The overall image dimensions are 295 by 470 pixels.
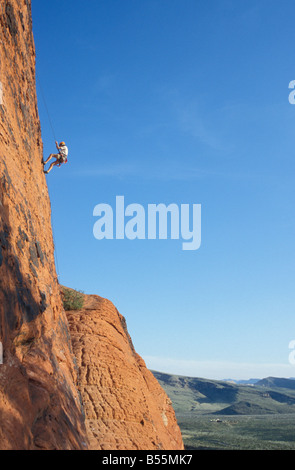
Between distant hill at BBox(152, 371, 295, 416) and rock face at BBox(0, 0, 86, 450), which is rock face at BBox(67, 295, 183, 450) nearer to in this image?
rock face at BBox(0, 0, 86, 450)

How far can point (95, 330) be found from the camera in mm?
18328

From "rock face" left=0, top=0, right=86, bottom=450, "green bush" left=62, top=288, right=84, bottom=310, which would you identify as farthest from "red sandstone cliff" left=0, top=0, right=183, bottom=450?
"green bush" left=62, top=288, right=84, bottom=310

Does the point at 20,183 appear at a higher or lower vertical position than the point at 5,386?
higher

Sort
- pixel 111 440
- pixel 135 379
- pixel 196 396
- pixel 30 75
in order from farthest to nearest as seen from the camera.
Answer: pixel 196 396 < pixel 135 379 < pixel 30 75 < pixel 111 440

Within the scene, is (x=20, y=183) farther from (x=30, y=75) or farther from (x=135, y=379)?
(x=135, y=379)

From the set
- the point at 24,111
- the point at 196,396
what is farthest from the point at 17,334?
the point at 196,396

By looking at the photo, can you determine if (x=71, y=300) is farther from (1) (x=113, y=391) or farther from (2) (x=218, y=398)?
(2) (x=218, y=398)

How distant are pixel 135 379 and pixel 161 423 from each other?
2662 mm

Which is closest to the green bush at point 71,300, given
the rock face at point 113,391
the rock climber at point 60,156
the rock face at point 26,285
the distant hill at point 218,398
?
the rock face at point 113,391

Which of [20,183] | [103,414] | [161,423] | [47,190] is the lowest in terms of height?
[161,423]

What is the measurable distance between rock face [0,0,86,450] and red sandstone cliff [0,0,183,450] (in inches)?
1.1

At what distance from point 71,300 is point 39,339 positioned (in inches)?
341

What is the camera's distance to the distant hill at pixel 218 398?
124 metres

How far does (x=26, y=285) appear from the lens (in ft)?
35.3
